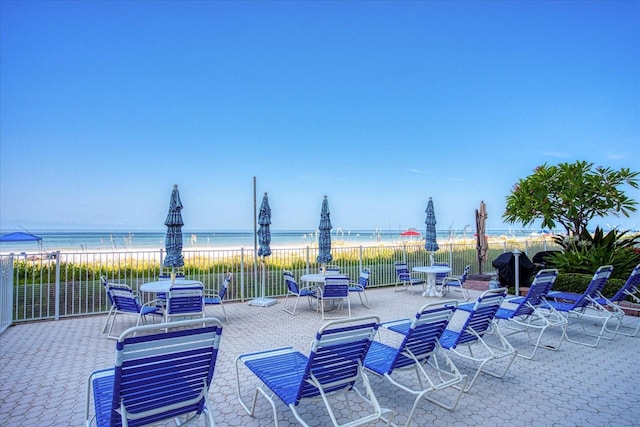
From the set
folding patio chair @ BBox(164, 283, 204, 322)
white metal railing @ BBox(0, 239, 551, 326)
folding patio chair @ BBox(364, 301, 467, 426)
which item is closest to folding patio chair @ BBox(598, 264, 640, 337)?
folding patio chair @ BBox(364, 301, 467, 426)

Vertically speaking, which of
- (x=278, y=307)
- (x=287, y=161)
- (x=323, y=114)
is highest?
(x=323, y=114)

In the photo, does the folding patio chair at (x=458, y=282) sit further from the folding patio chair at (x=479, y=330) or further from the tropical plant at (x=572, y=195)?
the folding patio chair at (x=479, y=330)

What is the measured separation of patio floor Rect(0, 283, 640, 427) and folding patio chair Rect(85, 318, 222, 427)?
3.30 ft

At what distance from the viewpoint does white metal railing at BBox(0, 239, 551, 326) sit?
6.74m

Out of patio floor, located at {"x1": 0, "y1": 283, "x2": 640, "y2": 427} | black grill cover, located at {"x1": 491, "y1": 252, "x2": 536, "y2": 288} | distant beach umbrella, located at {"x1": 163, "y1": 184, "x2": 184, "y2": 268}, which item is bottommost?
patio floor, located at {"x1": 0, "y1": 283, "x2": 640, "y2": 427}

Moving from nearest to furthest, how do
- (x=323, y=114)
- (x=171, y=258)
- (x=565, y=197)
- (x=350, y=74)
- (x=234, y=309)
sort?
(x=171, y=258), (x=234, y=309), (x=565, y=197), (x=350, y=74), (x=323, y=114)

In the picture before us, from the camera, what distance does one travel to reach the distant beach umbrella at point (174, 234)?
6914 mm

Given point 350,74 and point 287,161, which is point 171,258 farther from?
point 287,161

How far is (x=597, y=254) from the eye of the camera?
859cm

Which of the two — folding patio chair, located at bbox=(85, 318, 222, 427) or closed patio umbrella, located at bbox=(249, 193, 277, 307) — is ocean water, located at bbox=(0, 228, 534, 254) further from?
folding patio chair, located at bbox=(85, 318, 222, 427)

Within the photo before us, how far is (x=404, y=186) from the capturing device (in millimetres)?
43438

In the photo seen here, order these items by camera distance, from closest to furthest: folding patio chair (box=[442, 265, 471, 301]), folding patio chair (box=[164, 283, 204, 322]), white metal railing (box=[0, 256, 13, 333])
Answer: folding patio chair (box=[164, 283, 204, 322]) → white metal railing (box=[0, 256, 13, 333]) → folding patio chair (box=[442, 265, 471, 301])

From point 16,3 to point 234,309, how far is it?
18.2 metres

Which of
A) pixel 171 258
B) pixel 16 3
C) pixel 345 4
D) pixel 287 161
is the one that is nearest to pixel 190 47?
pixel 16 3
